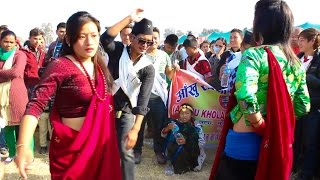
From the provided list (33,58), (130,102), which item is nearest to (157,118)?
(33,58)

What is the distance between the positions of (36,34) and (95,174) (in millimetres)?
4060

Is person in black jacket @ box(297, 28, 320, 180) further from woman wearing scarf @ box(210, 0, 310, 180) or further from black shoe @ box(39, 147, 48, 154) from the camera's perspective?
black shoe @ box(39, 147, 48, 154)

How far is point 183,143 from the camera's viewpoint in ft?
15.5

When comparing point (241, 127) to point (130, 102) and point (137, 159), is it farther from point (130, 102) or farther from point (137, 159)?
point (137, 159)

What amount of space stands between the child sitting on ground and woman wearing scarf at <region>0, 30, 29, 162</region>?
77.6 inches

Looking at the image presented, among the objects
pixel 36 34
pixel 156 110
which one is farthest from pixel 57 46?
pixel 156 110

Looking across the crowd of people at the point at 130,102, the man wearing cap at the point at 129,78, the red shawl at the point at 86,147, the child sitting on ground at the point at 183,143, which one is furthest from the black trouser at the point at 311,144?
the red shawl at the point at 86,147

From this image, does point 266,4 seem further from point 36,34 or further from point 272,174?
point 36,34

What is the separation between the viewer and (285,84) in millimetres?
2098

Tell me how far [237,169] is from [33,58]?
4089 millimetres

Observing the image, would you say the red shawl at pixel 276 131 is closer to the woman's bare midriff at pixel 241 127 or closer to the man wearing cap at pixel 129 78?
the woman's bare midriff at pixel 241 127

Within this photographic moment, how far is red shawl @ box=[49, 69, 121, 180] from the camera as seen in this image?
238cm

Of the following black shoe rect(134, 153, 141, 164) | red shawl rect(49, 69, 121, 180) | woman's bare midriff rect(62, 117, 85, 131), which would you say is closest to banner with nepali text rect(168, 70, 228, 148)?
black shoe rect(134, 153, 141, 164)

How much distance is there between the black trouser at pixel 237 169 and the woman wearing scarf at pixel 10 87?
325 centimetres
